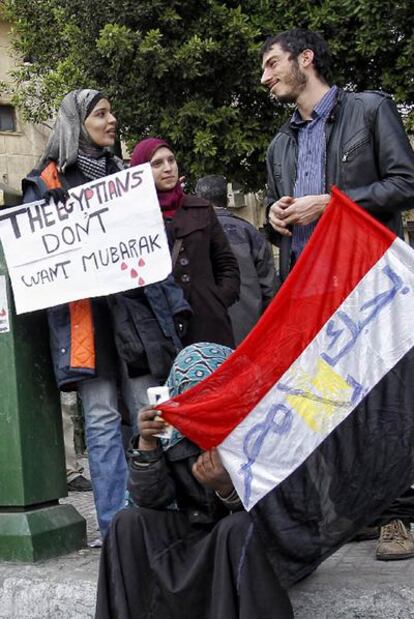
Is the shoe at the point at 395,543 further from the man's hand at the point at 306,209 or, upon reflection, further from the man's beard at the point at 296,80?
the man's beard at the point at 296,80

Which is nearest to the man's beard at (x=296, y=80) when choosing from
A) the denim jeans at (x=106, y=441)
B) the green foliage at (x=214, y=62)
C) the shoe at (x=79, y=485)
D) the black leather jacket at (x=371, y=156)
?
the black leather jacket at (x=371, y=156)

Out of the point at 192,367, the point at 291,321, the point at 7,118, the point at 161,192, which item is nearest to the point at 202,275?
the point at 161,192

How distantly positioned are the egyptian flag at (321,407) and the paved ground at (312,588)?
0.65ft

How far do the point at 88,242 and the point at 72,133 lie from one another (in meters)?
0.47

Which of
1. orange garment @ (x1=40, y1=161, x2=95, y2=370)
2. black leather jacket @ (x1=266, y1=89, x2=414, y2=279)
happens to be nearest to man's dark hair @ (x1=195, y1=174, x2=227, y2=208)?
orange garment @ (x1=40, y1=161, x2=95, y2=370)

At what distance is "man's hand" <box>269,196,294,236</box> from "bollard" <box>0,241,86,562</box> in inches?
47.7

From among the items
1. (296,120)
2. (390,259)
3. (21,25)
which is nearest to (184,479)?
(390,259)

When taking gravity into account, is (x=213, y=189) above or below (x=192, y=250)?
above

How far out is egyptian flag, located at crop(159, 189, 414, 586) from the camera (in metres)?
3.14

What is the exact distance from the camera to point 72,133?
431 centimetres

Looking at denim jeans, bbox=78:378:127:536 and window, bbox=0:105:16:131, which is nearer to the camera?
denim jeans, bbox=78:378:127:536

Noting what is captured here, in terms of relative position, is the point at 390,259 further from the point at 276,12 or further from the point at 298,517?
the point at 276,12

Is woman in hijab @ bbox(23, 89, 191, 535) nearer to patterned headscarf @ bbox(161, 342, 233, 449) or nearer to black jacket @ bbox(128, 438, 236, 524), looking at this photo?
patterned headscarf @ bbox(161, 342, 233, 449)

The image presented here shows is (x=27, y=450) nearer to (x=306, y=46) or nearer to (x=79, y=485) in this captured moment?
(x=306, y=46)
